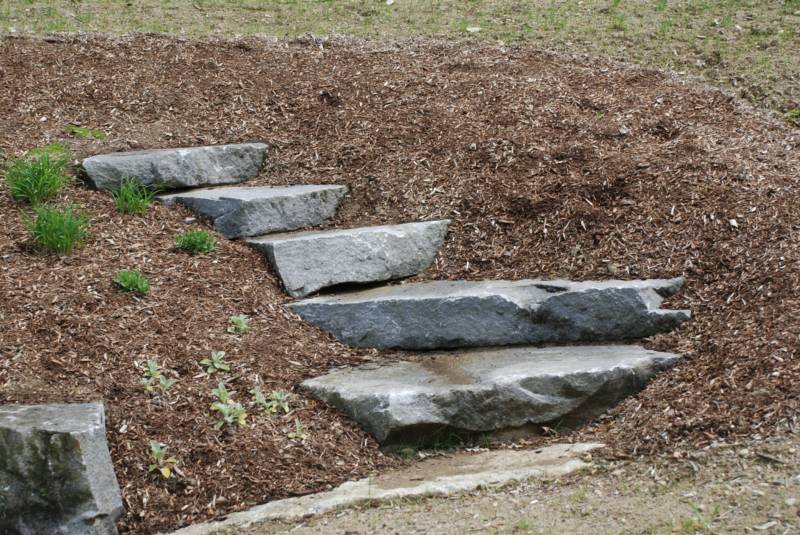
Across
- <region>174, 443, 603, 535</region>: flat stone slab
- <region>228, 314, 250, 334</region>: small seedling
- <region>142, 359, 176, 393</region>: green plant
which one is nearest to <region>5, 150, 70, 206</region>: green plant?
<region>228, 314, 250, 334</region>: small seedling

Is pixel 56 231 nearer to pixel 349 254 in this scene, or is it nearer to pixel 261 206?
pixel 261 206

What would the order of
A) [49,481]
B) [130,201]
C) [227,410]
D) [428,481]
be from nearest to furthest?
[49,481] < [428,481] < [227,410] < [130,201]

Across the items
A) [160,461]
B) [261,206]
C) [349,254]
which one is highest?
[261,206]

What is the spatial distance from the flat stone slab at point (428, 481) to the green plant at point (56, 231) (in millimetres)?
2046

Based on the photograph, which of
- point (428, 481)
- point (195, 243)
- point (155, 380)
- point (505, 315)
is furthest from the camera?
Result: point (195, 243)

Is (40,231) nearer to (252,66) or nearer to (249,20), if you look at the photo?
(252,66)

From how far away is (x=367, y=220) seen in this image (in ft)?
20.1

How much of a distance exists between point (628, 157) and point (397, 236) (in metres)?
1.70

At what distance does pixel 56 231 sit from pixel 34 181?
70 cm

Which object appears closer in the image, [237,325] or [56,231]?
[237,325]

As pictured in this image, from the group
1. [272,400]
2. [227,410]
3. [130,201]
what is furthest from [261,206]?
[227,410]

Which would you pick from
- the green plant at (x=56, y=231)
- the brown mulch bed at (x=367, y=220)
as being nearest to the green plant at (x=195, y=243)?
the brown mulch bed at (x=367, y=220)

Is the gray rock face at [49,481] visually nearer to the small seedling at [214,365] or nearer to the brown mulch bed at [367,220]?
the brown mulch bed at [367,220]

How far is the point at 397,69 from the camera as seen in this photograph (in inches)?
302
